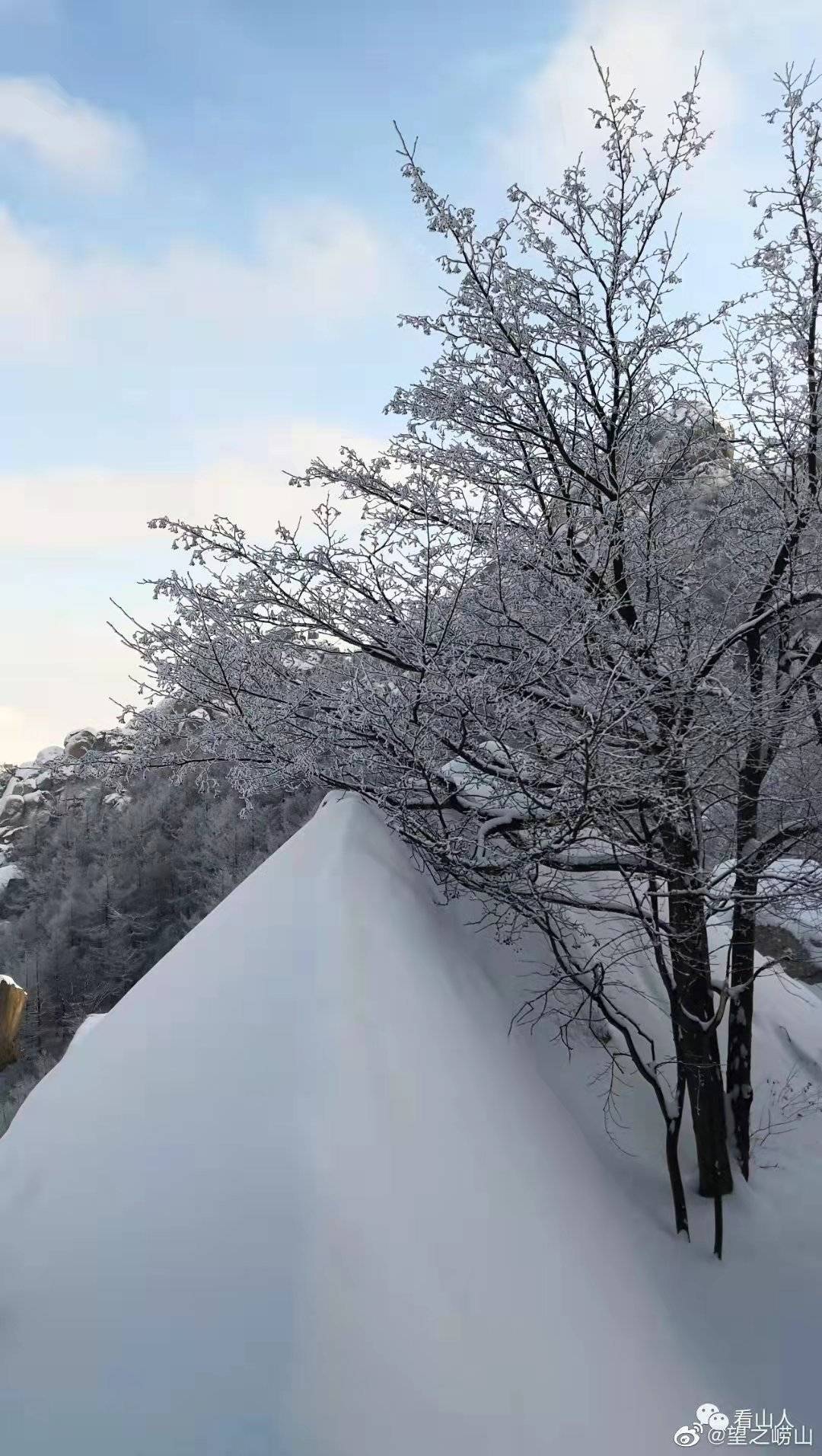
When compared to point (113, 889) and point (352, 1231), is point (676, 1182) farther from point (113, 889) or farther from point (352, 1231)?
point (113, 889)

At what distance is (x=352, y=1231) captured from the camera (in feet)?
7.82

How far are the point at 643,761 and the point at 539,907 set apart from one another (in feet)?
2.99

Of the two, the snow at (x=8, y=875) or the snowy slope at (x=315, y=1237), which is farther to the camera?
the snow at (x=8, y=875)

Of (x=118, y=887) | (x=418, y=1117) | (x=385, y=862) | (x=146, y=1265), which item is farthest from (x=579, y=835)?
(x=118, y=887)

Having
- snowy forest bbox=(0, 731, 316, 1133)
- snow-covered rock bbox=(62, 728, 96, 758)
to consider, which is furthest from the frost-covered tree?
snow-covered rock bbox=(62, 728, 96, 758)

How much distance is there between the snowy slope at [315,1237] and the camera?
203 centimetres

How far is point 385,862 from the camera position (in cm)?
476

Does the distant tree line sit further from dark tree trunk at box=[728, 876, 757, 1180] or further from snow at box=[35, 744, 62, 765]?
dark tree trunk at box=[728, 876, 757, 1180]

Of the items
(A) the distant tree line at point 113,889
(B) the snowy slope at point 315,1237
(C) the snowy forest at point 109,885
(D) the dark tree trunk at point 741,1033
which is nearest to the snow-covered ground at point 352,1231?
(B) the snowy slope at point 315,1237

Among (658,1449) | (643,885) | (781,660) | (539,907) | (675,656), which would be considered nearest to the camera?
(658,1449)

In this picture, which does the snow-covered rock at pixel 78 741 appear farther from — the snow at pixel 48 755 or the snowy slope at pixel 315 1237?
the snowy slope at pixel 315 1237

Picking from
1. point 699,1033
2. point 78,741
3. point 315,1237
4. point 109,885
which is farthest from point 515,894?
point 78,741

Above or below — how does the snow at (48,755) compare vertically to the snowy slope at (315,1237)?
above

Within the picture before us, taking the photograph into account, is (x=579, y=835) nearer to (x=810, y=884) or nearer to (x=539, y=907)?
(x=539, y=907)
